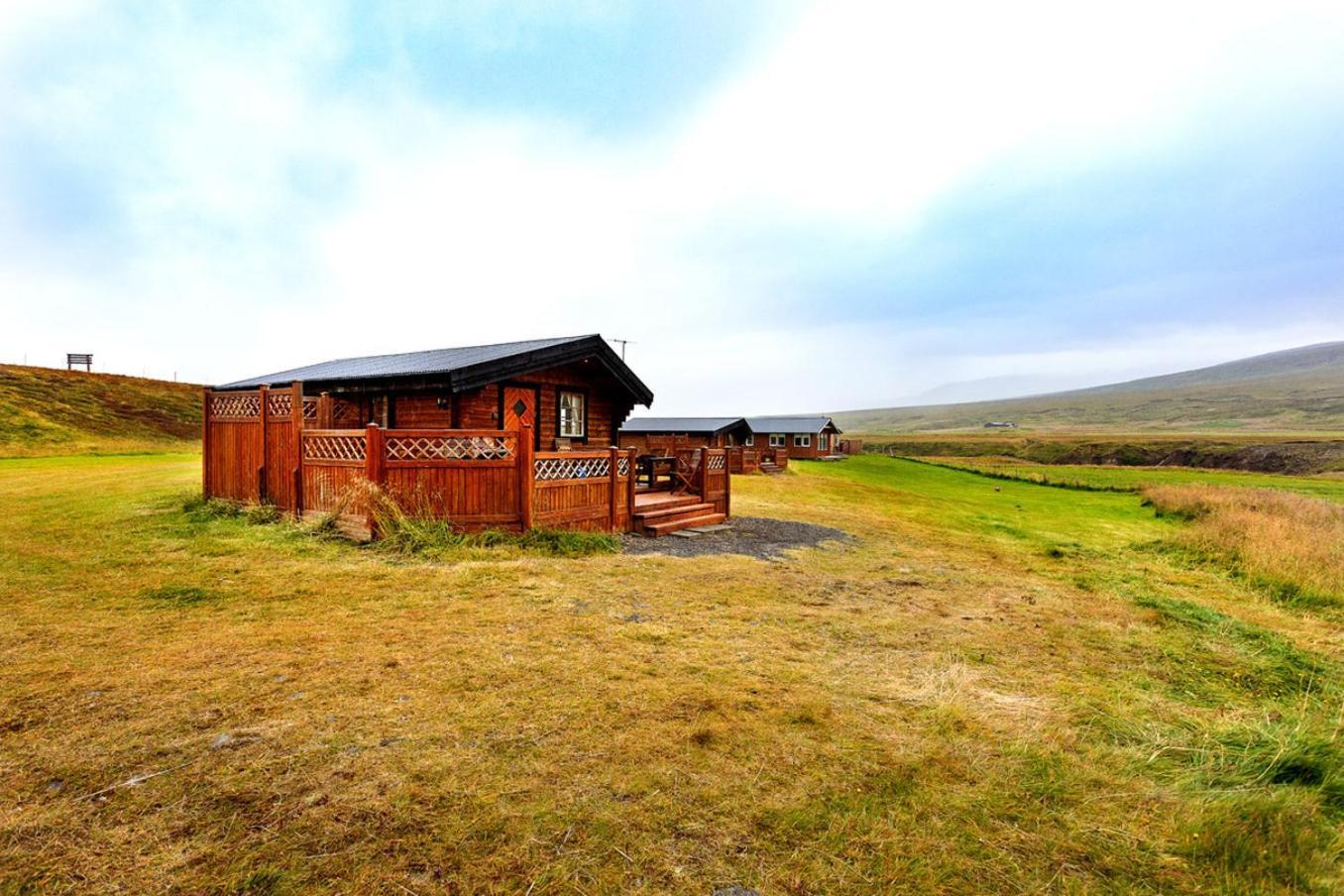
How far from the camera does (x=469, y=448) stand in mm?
9648

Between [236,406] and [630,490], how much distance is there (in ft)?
26.9

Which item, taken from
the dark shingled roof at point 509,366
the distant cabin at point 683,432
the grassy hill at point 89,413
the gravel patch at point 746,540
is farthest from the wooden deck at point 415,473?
the grassy hill at point 89,413

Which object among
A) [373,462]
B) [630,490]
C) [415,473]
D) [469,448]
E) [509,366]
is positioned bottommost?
[630,490]

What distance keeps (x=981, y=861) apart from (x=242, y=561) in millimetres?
9066

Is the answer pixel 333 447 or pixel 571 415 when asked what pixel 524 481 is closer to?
pixel 333 447

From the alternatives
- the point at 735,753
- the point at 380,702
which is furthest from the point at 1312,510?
the point at 380,702

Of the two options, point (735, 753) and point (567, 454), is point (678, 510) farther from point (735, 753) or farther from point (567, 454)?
point (735, 753)

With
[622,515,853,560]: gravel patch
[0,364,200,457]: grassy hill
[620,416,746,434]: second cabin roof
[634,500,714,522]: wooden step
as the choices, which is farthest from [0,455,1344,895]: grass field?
[0,364,200,457]: grassy hill

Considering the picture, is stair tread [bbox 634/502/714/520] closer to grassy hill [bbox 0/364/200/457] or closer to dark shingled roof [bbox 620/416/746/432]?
dark shingled roof [bbox 620/416/746/432]

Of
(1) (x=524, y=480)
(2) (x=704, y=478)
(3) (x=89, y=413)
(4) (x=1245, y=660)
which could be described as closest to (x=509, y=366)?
(1) (x=524, y=480)

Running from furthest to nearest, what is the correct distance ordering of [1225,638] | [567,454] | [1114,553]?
[1114,553] → [567,454] → [1225,638]

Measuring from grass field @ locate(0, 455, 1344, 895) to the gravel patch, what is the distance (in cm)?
255

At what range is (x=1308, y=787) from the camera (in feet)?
10.2

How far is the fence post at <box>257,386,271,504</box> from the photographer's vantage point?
11016mm
